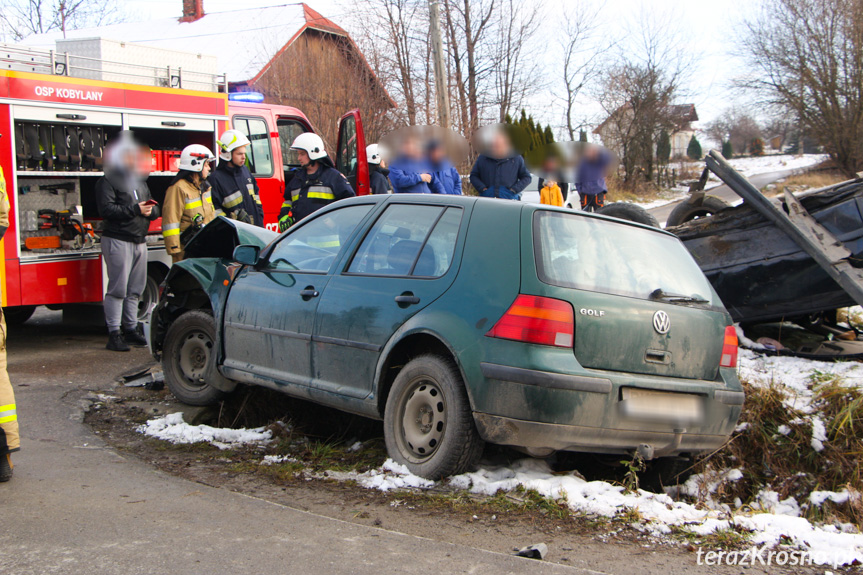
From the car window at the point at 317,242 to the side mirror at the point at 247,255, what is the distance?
0.34 ft

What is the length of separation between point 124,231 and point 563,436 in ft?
18.1

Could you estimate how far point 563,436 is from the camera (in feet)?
11.5

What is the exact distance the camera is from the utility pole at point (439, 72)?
55.7ft

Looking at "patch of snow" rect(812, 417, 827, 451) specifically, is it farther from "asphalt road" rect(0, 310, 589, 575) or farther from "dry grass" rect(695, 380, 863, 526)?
"asphalt road" rect(0, 310, 589, 575)

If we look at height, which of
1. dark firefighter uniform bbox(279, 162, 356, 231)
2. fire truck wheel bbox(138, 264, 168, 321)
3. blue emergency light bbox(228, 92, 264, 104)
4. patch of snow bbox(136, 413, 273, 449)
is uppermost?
blue emergency light bbox(228, 92, 264, 104)

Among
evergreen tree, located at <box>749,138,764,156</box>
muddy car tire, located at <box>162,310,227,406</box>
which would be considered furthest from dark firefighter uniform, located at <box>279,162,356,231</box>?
evergreen tree, located at <box>749,138,764,156</box>

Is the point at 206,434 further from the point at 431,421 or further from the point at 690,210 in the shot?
the point at 690,210

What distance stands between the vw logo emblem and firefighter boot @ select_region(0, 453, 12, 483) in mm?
3283

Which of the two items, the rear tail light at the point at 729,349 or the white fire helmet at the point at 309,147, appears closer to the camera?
the rear tail light at the point at 729,349

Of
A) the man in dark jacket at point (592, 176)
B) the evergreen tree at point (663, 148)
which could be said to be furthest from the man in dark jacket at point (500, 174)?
the evergreen tree at point (663, 148)

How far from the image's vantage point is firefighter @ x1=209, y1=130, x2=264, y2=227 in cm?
769

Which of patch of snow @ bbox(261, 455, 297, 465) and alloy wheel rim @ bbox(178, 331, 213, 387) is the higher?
alloy wheel rim @ bbox(178, 331, 213, 387)

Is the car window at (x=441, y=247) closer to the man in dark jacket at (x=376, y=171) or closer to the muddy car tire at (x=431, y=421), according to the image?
the muddy car tire at (x=431, y=421)

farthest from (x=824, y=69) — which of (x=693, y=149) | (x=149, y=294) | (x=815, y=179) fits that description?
(x=149, y=294)
